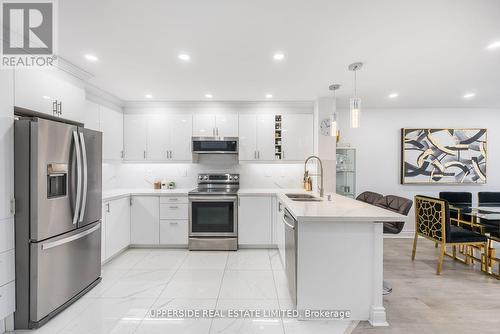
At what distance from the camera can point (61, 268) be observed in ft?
7.22

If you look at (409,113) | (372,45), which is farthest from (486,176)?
(372,45)

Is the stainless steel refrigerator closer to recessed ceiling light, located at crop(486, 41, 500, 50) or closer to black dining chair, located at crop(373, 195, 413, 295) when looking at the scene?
black dining chair, located at crop(373, 195, 413, 295)

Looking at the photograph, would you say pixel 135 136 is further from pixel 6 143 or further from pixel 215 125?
pixel 6 143

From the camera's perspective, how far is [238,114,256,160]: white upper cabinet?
4250mm

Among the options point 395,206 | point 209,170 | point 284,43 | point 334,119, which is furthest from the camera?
point 209,170

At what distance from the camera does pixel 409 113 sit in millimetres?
4691

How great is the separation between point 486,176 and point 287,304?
483 cm

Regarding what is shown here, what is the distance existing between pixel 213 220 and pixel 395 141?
373cm

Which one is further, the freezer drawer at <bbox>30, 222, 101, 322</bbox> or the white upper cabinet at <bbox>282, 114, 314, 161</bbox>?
the white upper cabinet at <bbox>282, 114, 314, 161</bbox>

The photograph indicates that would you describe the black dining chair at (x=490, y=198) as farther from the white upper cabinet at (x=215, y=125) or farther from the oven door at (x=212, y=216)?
the white upper cabinet at (x=215, y=125)

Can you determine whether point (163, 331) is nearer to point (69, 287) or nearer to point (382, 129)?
point (69, 287)

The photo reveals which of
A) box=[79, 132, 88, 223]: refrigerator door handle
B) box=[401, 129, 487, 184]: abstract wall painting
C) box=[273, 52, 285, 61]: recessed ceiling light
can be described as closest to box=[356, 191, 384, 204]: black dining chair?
box=[401, 129, 487, 184]: abstract wall painting

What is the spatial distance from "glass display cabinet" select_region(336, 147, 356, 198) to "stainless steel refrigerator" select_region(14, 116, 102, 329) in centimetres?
395

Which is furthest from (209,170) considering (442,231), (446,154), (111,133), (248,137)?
(446,154)
